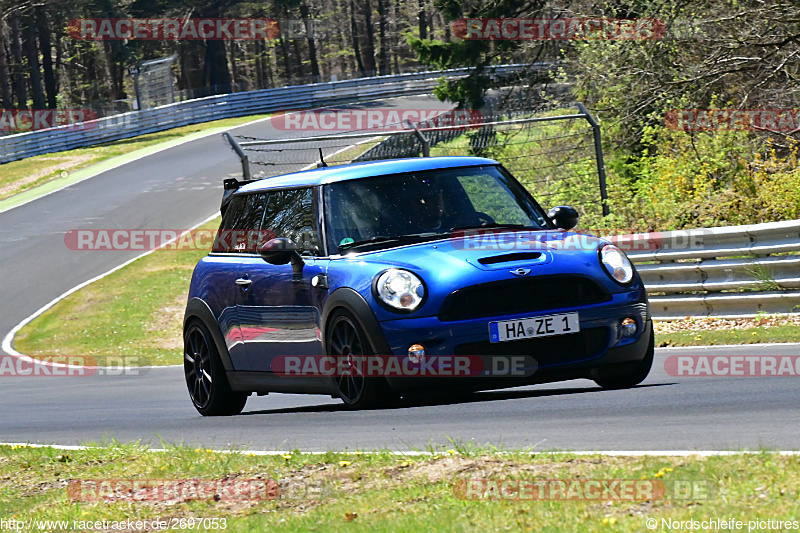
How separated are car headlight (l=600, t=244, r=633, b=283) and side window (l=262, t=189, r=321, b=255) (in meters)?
1.99

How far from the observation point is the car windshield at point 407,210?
8023mm

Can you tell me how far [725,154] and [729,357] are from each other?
7.70 meters

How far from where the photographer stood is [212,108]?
50812mm

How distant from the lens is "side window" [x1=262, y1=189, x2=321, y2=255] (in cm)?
833

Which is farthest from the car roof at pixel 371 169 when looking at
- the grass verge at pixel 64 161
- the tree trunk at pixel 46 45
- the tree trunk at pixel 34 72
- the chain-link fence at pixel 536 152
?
the tree trunk at pixel 46 45

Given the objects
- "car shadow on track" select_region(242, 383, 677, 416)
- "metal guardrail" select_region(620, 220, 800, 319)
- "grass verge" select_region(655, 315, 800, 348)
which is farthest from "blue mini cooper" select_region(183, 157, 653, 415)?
"metal guardrail" select_region(620, 220, 800, 319)

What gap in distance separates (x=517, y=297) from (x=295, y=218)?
6.89 feet

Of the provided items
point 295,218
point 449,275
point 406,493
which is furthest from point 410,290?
point 406,493

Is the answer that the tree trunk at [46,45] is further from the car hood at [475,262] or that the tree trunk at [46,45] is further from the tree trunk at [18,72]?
the car hood at [475,262]

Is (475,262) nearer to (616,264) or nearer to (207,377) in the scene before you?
(616,264)

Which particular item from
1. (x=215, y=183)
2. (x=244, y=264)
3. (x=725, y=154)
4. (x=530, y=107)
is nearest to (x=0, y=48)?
(x=215, y=183)

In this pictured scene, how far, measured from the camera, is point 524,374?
23.8 feet

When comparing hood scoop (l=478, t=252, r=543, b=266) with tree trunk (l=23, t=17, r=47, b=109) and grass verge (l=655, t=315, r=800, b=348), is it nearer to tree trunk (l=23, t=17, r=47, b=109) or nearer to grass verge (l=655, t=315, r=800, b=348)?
grass verge (l=655, t=315, r=800, b=348)

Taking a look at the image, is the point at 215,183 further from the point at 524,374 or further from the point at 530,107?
the point at 524,374
